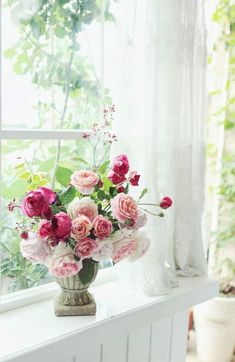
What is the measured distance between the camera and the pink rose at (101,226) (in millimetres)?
1196

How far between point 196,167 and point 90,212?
0.58 meters

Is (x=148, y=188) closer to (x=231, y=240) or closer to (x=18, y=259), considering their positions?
(x=18, y=259)

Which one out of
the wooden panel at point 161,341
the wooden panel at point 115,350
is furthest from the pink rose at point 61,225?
the wooden panel at point 161,341

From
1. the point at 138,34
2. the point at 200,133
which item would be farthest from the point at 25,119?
the point at 200,133

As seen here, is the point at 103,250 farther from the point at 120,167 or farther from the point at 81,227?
the point at 120,167

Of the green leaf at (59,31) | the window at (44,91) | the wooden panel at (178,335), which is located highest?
the green leaf at (59,31)

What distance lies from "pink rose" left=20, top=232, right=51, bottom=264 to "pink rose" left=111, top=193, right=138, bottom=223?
218 mm

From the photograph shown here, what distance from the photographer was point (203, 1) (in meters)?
1.54

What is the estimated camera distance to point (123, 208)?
1.21 metres

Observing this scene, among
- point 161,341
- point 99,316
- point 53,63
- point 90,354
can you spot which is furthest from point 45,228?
point 161,341

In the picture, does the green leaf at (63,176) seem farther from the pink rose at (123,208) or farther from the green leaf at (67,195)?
the pink rose at (123,208)

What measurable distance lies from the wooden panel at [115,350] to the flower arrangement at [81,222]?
0.31 metres

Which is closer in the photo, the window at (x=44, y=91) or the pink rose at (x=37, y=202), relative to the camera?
the pink rose at (x=37, y=202)

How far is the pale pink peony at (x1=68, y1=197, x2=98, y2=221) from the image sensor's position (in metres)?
1.21
